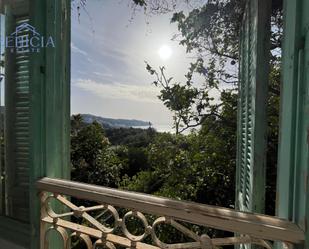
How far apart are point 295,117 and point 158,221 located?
1.76 ft

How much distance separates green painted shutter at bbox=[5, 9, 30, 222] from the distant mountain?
2.84 feet

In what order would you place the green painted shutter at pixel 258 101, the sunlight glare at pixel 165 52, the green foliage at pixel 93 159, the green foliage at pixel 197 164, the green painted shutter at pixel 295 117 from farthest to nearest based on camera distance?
the green foliage at pixel 93 159 → the green foliage at pixel 197 164 → the sunlight glare at pixel 165 52 → the green painted shutter at pixel 258 101 → the green painted shutter at pixel 295 117

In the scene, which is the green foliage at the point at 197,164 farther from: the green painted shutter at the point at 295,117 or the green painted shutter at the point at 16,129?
the green painted shutter at the point at 295,117

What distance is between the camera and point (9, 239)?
4.42ft

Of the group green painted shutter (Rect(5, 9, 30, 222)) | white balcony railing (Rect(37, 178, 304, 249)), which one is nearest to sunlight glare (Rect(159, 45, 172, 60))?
green painted shutter (Rect(5, 9, 30, 222))

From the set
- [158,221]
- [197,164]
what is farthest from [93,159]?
[158,221]

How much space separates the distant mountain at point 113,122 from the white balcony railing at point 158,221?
949mm

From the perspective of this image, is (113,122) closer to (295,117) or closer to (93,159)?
(93,159)

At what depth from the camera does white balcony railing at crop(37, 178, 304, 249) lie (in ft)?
2.45

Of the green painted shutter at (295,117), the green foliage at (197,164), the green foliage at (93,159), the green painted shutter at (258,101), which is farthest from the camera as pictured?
the green foliage at (93,159)

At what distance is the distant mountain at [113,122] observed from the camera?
2.11m

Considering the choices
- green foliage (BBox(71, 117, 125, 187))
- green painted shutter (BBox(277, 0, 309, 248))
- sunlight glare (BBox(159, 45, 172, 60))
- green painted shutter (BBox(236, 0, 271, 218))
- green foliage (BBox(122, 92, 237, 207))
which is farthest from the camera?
green foliage (BBox(71, 117, 125, 187))

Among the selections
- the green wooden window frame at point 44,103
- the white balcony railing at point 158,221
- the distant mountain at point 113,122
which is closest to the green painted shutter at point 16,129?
the green wooden window frame at point 44,103

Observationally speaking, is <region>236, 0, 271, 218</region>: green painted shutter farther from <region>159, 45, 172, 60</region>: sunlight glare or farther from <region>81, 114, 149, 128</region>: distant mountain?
<region>81, 114, 149, 128</region>: distant mountain
